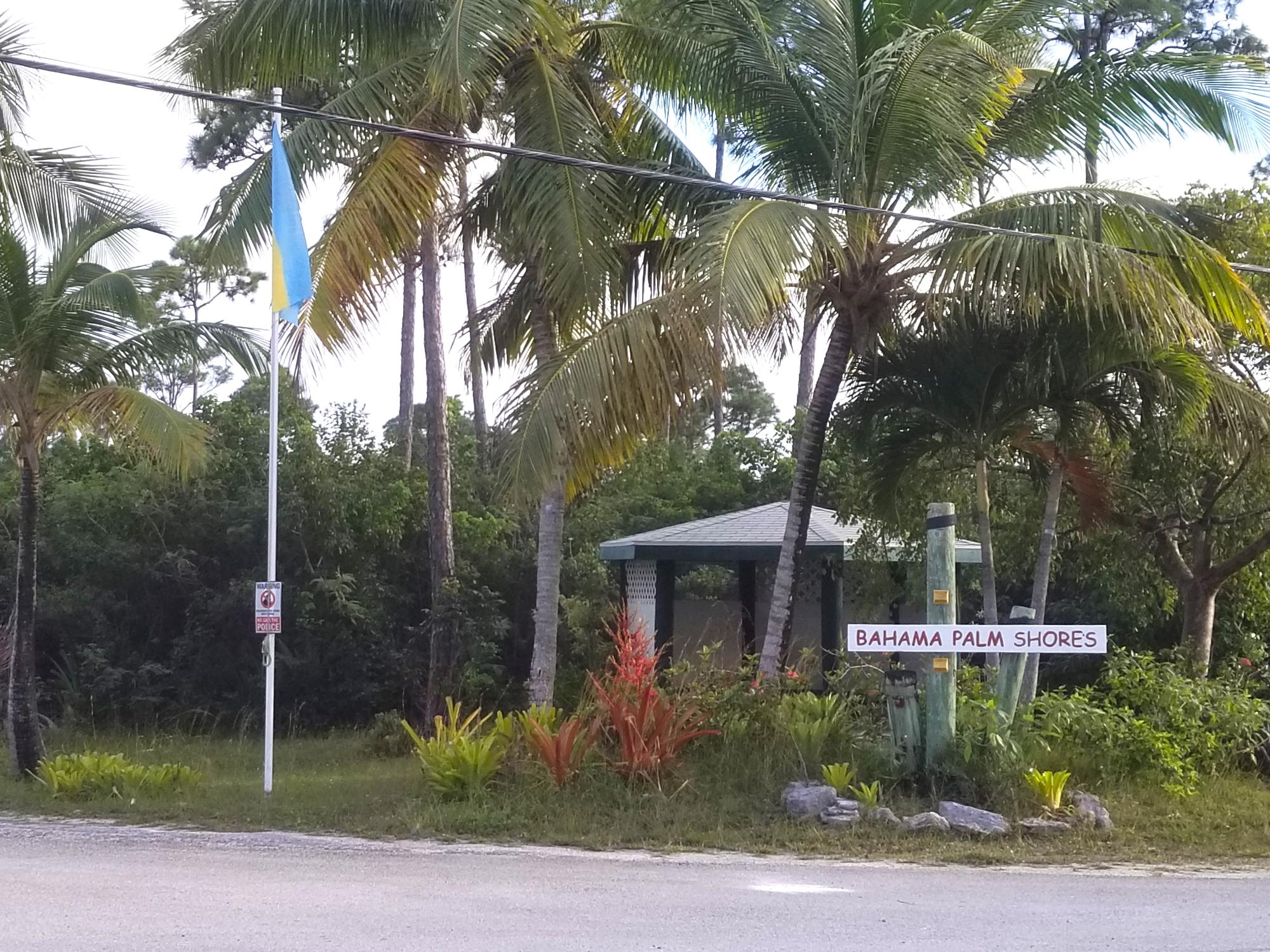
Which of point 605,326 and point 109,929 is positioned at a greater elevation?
point 605,326

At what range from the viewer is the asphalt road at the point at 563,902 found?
21.4 ft

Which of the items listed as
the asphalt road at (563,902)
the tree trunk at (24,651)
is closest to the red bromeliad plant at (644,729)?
the asphalt road at (563,902)

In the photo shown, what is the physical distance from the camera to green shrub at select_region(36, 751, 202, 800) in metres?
11.6

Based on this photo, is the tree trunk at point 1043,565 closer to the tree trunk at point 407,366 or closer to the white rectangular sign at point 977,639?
the white rectangular sign at point 977,639

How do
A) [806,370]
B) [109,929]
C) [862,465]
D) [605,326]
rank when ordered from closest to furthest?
[109,929]
[605,326]
[862,465]
[806,370]

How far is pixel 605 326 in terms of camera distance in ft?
34.9

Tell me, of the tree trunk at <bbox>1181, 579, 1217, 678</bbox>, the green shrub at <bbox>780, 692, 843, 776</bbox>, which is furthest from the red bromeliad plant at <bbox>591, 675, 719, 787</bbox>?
the tree trunk at <bbox>1181, 579, 1217, 678</bbox>

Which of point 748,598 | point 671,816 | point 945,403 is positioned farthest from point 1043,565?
point 748,598

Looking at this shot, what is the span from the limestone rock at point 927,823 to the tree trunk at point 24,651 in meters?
8.52

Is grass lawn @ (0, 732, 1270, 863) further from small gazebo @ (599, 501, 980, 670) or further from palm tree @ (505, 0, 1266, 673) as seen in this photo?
small gazebo @ (599, 501, 980, 670)

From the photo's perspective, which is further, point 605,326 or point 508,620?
point 508,620

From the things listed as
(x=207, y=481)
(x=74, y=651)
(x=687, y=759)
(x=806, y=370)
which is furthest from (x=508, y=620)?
(x=806, y=370)

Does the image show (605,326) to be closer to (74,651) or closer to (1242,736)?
(1242,736)

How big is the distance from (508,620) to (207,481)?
4733 millimetres
